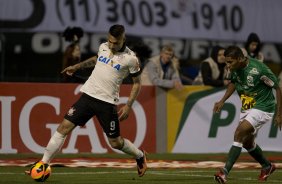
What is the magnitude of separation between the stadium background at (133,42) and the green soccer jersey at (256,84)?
5671mm

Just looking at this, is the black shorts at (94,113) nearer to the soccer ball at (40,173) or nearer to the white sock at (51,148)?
the white sock at (51,148)

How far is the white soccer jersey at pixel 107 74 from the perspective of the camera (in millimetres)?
14203

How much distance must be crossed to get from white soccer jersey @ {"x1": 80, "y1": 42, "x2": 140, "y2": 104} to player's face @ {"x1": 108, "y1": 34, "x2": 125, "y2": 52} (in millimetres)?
123

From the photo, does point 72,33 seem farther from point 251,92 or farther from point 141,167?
point 251,92

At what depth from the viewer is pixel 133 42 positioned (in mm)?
22188

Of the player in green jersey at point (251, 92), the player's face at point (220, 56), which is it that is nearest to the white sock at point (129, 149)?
the player in green jersey at point (251, 92)

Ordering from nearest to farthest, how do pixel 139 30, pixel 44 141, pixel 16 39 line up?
pixel 44 141 → pixel 16 39 → pixel 139 30

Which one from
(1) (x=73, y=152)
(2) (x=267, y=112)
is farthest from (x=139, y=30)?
(2) (x=267, y=112)

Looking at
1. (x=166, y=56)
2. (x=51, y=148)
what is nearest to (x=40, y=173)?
(x=51, y=148)

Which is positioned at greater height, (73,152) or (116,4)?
(116,4)

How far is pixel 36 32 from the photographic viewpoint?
21484 millimetres

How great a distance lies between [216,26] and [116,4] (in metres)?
2.78

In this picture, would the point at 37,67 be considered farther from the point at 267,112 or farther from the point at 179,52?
the point at 267,112

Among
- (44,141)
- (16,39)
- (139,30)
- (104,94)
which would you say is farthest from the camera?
(139,30)
